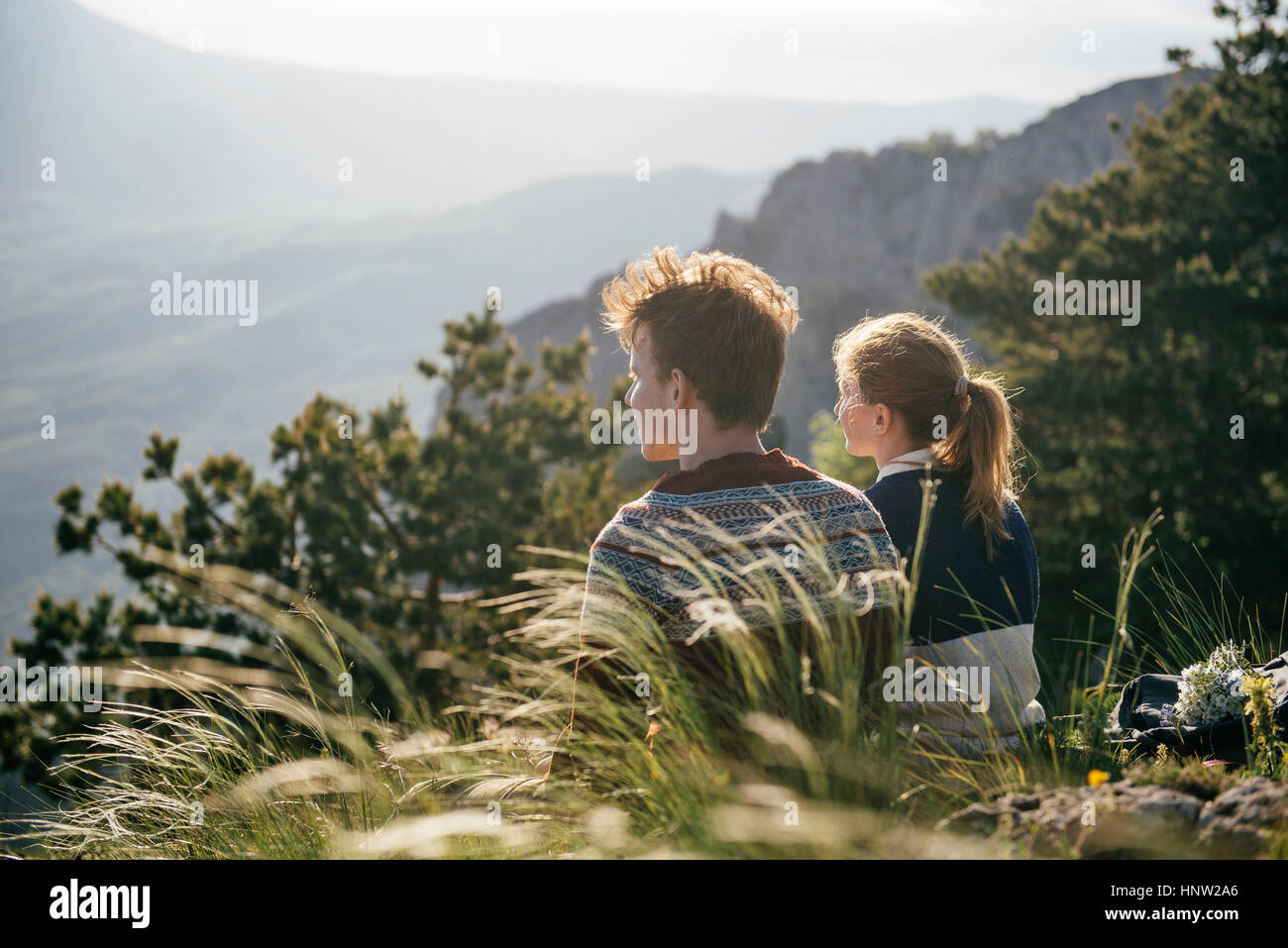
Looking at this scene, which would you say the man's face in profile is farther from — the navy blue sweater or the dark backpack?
the dark backpack

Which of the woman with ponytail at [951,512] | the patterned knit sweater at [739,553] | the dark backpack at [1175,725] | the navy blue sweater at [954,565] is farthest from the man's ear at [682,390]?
the dark backpack at [1175,725]

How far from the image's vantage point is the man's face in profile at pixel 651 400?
94.7 inches

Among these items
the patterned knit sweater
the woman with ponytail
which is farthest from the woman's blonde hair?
the patterned knit sweater

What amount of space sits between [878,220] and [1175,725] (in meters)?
66.3

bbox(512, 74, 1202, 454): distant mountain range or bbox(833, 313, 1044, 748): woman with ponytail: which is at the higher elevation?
bbox(512, 74, 1202, 454): distant mountain range

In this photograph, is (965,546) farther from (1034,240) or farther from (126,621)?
(1034,240)

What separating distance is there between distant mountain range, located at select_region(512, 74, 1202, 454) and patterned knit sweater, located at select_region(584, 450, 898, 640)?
157 feet

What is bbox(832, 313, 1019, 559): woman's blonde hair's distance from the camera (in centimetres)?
289

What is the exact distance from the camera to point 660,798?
6.40 feet

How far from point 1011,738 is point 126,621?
12.8 m

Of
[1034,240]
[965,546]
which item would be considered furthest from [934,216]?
[965,546]

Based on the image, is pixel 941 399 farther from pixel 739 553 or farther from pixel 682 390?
pixel 739 553

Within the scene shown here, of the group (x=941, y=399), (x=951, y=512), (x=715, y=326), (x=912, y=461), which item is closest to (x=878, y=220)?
(x=941, y=399)

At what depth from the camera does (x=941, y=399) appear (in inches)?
120
